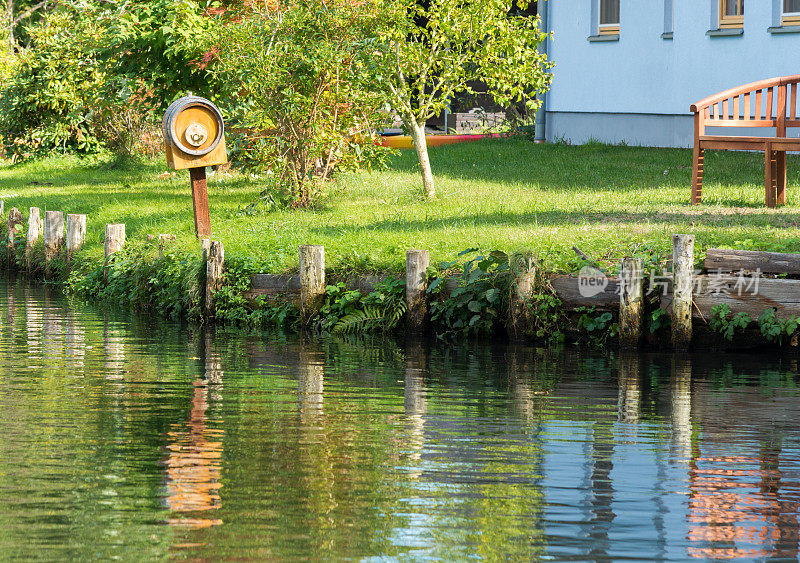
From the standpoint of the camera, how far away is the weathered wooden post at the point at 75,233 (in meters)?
16.3

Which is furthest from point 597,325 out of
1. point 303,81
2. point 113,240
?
point 303,81

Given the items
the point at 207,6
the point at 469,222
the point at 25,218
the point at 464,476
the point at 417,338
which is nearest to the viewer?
the point at 464,476

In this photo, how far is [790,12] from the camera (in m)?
19.4

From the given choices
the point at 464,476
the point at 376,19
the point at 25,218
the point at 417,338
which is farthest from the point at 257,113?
the point at 464,476

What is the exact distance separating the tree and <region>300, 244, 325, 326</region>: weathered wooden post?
503 cm

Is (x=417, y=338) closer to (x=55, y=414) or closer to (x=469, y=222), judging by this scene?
(x=469, y=222)

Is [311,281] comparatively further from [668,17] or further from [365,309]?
[668,17]

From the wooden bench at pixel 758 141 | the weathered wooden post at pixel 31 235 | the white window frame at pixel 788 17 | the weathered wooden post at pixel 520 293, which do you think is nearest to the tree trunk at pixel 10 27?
the weathered wooden post at pixel 31 235

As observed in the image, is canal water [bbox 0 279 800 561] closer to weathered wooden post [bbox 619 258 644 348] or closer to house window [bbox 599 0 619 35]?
weathered wooden post [bbox 619 258 644 348]

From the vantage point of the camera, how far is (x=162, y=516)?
6.35 meters

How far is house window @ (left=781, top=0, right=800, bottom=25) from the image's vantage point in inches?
760

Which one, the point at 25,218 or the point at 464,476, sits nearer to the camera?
the point at 464,476

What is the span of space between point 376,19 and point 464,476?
10836 mm

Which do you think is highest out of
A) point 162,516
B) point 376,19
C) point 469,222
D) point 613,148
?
point 376,19
